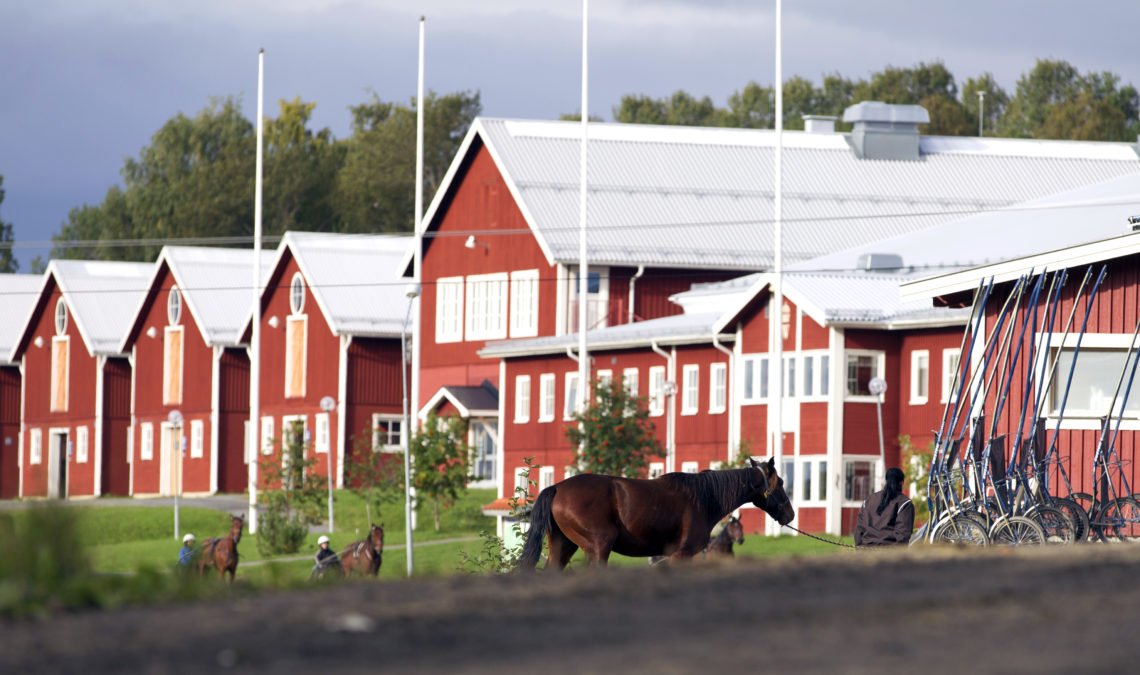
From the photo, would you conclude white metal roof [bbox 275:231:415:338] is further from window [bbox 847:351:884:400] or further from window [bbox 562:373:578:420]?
window [bbox 847:351:884:400]

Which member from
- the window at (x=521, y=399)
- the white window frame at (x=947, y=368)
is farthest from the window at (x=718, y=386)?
the window at (x=521, y=399)

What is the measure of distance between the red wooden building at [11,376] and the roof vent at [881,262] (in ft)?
136

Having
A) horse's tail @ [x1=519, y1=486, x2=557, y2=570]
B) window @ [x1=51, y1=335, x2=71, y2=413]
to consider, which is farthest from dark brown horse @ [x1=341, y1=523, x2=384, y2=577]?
window @ [x1=51, y1=335, x2=71, y2=413]

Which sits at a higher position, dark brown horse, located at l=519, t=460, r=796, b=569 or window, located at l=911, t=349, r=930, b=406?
window, located at l=911, t=349, r=930, b=406

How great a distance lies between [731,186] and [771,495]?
42034 millimetres

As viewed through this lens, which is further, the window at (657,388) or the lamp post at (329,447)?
the lamp post at (329,447)

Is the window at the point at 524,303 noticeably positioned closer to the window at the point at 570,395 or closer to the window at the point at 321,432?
the window at the point at 570,395

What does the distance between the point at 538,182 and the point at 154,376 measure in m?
20.2

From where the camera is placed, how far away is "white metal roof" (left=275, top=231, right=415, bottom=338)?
64250 mm

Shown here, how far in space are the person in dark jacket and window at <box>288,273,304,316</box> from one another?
4813 centimetres

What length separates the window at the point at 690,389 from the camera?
4962cm

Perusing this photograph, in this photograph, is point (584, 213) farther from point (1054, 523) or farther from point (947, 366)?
point (1054, 523)

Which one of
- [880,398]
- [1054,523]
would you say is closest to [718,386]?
[880,398]

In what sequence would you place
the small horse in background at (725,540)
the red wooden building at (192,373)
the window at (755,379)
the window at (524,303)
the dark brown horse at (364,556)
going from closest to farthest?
the small horse in background at (725,540) < the dark brown horse at (364,556) < the window at (755,379) < the window at (524,303) < the red wooden building at (192,373)
